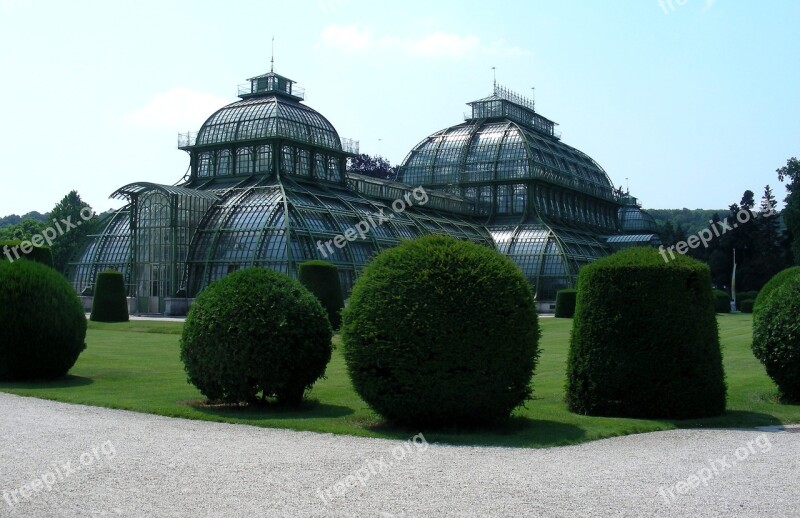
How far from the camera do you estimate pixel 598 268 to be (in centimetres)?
1541

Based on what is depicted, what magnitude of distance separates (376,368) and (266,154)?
1791 inches

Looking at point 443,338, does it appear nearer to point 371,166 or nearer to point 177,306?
point 177,306

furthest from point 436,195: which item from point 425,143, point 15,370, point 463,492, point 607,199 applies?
point 463,492

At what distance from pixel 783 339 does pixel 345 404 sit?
9.94 metres

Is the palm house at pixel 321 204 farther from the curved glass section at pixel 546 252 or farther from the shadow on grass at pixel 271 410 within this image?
the shadow on grass at pixel 271 410

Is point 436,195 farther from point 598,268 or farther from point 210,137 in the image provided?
point 598,268

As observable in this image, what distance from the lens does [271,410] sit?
15609 mm

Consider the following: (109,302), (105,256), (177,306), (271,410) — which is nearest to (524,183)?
(177,306)

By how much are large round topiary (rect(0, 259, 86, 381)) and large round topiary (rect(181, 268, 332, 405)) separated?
595 centimetres

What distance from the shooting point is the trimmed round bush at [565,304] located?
5278 cm

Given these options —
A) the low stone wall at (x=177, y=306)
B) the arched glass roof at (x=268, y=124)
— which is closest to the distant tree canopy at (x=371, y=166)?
the arched glass roof at (x=268, y=124)

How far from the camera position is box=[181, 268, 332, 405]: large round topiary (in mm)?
15180

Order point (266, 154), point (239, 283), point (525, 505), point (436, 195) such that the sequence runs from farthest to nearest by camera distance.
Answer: point (436, 195) < point (266, 154) < point (239, 283) < point (525, 505)

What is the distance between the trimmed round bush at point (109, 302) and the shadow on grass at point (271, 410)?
94.8 feet
